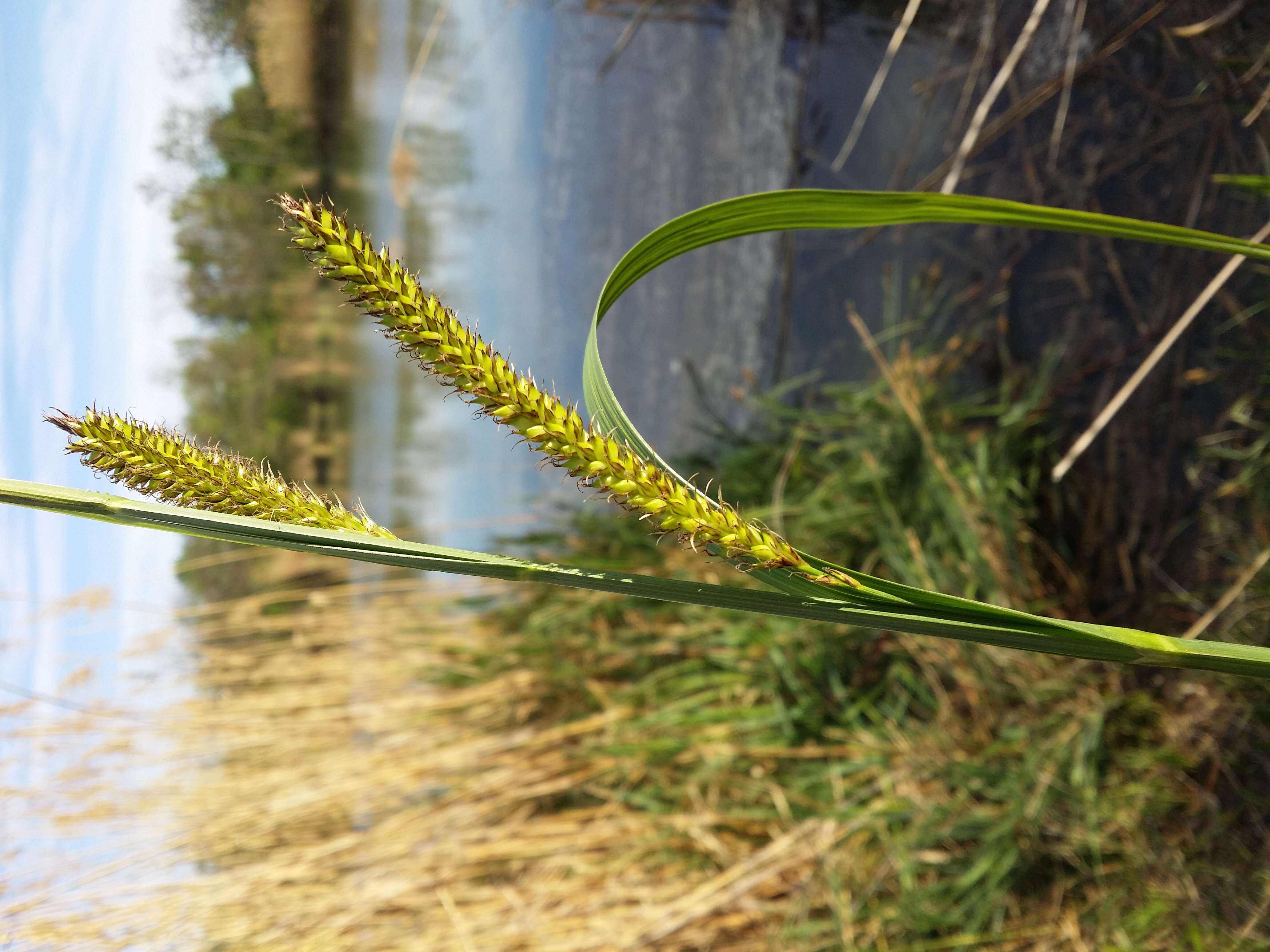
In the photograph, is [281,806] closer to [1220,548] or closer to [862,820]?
[862,820]

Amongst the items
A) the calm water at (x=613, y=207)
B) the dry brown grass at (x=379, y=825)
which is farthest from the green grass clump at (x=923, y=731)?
the calm water at (x=613, y=207)

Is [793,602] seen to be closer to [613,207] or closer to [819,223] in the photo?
[819,223]

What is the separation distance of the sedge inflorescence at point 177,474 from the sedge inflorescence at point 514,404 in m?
0.06

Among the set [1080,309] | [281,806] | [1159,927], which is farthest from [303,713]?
[1080,309]

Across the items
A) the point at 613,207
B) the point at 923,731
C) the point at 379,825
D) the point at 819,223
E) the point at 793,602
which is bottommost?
the point at 379,825

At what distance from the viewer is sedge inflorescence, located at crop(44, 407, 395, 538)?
0.26 m

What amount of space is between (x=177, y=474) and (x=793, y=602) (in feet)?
0.67

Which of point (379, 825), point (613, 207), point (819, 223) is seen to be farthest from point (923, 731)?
point (613, 207)

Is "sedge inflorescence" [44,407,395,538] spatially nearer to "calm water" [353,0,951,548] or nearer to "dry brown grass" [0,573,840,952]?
"calm water" [353,0,951,548]

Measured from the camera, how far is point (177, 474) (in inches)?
10.5

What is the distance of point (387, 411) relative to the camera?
91.1 inches

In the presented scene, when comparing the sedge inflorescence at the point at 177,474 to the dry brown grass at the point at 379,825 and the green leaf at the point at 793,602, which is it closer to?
the green leaf at the point at 793,602

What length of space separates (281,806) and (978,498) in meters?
1.21

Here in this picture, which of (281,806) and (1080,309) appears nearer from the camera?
(1080,309)
